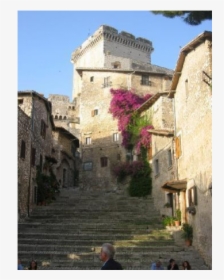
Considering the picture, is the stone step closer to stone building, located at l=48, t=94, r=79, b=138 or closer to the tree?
the tree

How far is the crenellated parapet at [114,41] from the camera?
4772cm

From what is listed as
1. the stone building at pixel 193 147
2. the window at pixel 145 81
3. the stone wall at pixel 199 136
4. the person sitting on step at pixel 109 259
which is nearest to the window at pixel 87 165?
the window at pixel 145 81

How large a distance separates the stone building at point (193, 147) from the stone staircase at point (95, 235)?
1218 millimetres

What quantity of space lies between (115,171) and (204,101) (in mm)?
17028

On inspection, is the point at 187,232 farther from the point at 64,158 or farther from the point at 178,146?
the point at 64,158

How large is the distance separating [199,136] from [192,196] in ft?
8.02

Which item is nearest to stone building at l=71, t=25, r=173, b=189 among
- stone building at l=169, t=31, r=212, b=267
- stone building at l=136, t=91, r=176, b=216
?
stone building at l=136, t=91, r=176, b=216

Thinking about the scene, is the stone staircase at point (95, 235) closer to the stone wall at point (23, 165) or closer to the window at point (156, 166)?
the stone wall at point (23, 165)

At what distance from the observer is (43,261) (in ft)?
45.0

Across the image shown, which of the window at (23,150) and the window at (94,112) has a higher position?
the window at (94,112)

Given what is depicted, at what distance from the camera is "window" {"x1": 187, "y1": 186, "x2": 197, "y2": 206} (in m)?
14.4

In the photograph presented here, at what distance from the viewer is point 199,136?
14.2 m
